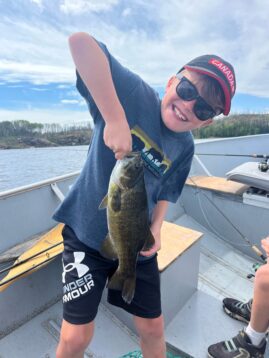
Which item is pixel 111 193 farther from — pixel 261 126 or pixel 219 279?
pixel 261 126

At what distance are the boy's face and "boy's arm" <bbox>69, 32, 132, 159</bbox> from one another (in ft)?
1.35

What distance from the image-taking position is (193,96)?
4.83 ft

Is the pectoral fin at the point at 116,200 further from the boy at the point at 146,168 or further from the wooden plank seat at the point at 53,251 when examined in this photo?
the wooden plank seat at the point at 53,251

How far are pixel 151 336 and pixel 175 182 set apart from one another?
1.03 metres

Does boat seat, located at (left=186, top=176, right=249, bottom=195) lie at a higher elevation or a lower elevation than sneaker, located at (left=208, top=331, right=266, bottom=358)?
higher

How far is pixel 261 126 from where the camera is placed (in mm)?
9430

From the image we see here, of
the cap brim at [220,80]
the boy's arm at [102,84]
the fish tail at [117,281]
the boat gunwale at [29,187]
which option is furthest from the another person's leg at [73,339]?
the boat gunwale at [29,187]

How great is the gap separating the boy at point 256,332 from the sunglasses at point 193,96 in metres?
1.08

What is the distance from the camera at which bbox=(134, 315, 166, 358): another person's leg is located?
1.79 metres

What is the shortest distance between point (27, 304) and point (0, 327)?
0.27 meters

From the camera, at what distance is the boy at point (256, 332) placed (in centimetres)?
189

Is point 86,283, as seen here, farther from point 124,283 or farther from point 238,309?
point 238,309

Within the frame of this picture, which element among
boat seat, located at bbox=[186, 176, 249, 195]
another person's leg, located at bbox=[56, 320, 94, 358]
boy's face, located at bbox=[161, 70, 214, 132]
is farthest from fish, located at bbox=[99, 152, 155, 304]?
boat seat, located at bbox=[186, 176, 249, 195]

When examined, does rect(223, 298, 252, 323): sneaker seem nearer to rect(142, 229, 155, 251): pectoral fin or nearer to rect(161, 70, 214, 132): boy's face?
rect(142, 229, 155, 251): pectoral fin
